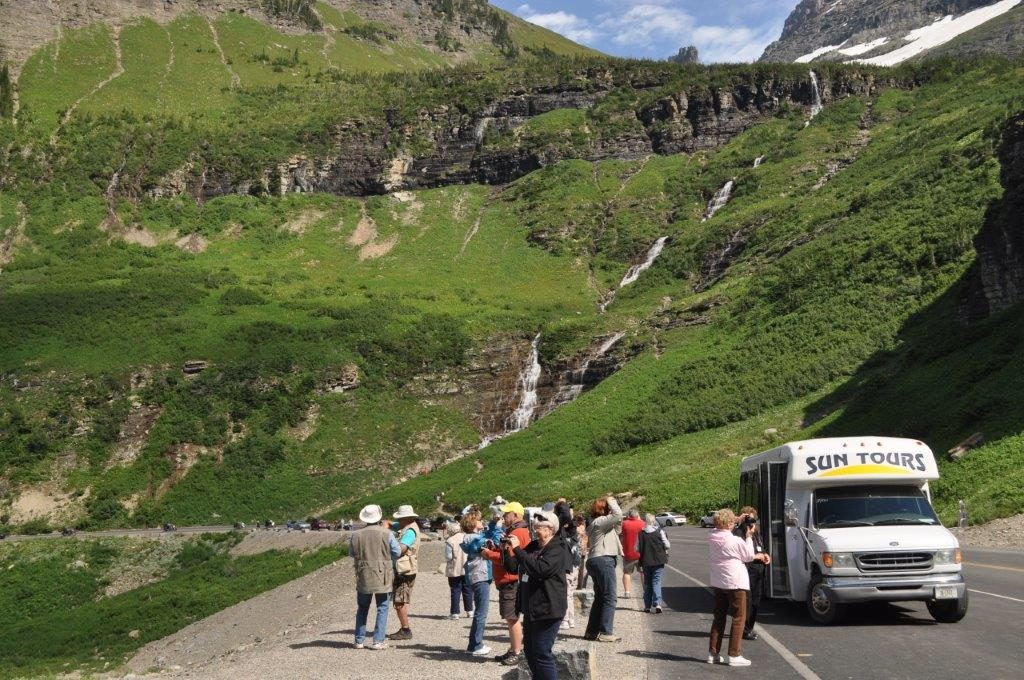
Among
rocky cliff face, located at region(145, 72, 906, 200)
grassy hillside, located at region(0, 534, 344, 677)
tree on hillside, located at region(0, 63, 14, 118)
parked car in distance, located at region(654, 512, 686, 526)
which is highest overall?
tree on hillside, located at region(0, 63, 14, 118)

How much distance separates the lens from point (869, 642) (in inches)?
532

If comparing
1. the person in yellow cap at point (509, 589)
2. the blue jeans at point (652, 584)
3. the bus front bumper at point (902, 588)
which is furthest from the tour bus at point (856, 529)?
the person in yellow cap at point (509, 589)

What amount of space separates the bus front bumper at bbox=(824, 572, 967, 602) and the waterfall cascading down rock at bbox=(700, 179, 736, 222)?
87351 mm

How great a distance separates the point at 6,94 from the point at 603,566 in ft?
430

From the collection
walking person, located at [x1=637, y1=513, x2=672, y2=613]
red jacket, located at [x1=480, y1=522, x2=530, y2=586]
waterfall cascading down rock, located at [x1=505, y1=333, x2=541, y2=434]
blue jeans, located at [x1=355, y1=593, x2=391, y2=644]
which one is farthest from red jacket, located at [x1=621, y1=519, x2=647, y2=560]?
waterfall cascading down rock, located at [x1=505, y1=333, x2=541, y2=434]

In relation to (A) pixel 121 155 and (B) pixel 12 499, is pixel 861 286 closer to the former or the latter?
(B) pixel 12 499

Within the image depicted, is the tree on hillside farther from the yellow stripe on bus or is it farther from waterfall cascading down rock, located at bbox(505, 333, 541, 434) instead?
the yellow stripe on bus

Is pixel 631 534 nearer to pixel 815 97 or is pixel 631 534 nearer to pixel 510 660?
pixel 510 660

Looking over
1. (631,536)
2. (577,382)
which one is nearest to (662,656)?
(631,536)

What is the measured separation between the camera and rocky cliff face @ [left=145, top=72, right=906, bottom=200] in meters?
118

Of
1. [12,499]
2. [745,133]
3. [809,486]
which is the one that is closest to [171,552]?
[12,499]

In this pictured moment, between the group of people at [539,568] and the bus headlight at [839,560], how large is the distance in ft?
4.20

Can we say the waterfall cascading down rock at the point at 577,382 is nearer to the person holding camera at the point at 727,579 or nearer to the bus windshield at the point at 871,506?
the bus windshield at the point at 871,506

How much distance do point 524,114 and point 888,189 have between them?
5949 centimetres
